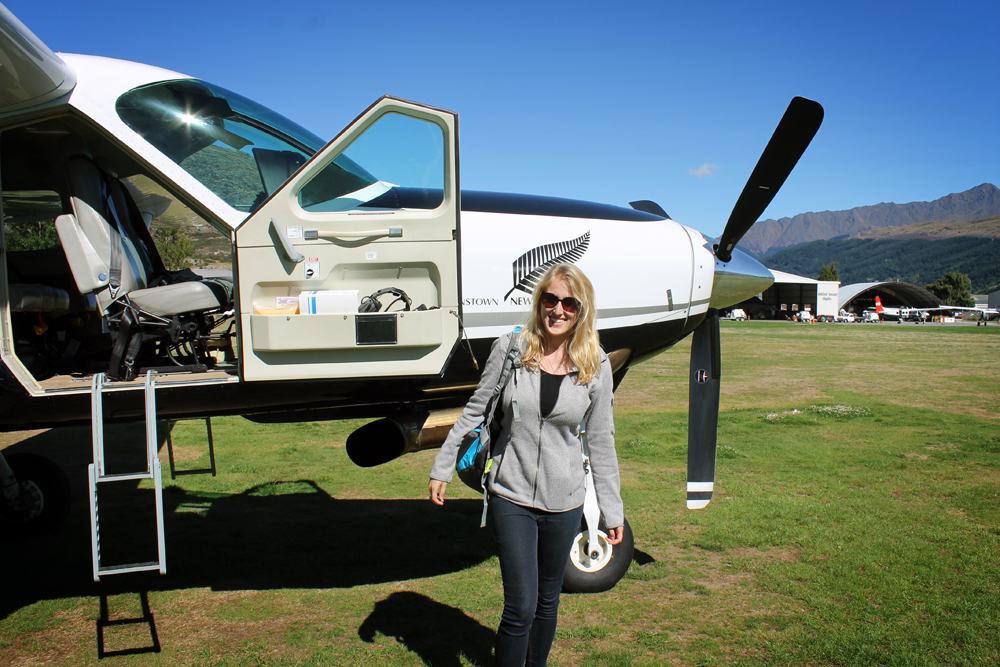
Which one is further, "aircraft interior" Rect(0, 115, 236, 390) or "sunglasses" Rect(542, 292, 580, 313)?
"aircraft interior" Rect(0, 115, 236, 390)

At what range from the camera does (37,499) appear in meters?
5.15

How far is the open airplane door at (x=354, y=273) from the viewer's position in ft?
10.2

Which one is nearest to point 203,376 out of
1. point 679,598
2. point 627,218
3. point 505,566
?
point 505,566

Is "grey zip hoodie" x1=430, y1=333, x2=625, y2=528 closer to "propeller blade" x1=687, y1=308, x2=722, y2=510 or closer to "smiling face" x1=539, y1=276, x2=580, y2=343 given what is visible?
"smiling face" x1=539, y1=276, x2=580, y2=343

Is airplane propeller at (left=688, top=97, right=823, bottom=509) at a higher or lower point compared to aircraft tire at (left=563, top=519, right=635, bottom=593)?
higher

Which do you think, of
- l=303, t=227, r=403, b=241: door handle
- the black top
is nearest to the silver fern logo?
l=303, t=227, r=403, b=241: door handle

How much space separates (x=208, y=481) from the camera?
6.57 m

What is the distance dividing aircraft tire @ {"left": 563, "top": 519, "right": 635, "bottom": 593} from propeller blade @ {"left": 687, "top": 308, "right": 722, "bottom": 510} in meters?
0.71

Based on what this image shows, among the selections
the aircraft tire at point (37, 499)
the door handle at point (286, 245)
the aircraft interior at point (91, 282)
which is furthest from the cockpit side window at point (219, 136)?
the aircraft tire at point (37, 499)

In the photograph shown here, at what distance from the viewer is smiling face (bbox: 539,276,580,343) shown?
2479 mm

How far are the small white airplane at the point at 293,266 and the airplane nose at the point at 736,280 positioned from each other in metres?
0.15

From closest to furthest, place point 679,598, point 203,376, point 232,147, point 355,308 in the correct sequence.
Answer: point 355,308, point 203,376, point 232,147, point 679,598

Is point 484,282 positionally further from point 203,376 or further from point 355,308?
point 203,376

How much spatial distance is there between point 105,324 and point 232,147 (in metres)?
1.20
